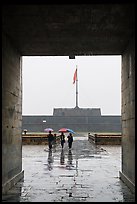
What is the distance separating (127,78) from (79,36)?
2317mm

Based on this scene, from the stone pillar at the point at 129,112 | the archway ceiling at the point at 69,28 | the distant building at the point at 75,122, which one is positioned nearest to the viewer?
the archway ceiling at the point at 69,28

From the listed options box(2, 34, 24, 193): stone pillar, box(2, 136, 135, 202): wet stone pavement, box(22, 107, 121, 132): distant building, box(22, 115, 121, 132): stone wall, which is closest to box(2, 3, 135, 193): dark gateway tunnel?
box(2, 34, 24, 193): stone pillar

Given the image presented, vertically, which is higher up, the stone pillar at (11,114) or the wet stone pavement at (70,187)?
the stone pillar at (11,114)

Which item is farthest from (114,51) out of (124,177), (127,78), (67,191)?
(67,191)

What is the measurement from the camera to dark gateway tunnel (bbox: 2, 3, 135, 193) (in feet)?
28.5

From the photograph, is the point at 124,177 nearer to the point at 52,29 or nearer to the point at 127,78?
the point at 127,78

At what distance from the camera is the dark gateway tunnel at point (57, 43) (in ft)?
28.5

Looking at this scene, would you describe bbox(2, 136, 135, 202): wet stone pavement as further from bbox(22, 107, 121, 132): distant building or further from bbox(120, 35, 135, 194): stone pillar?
bbox(22, 107, 121, 132): distant building

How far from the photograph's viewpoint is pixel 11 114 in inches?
460

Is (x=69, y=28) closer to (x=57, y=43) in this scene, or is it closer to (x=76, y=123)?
(x=57, y=43)

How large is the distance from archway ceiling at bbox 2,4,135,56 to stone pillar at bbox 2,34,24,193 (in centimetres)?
55

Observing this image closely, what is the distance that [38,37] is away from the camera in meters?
11.2

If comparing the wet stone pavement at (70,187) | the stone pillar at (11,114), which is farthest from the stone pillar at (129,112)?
the stone pillar at (11,114)

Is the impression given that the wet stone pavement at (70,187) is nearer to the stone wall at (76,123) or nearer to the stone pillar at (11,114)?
the stone pillar at (11,114)
